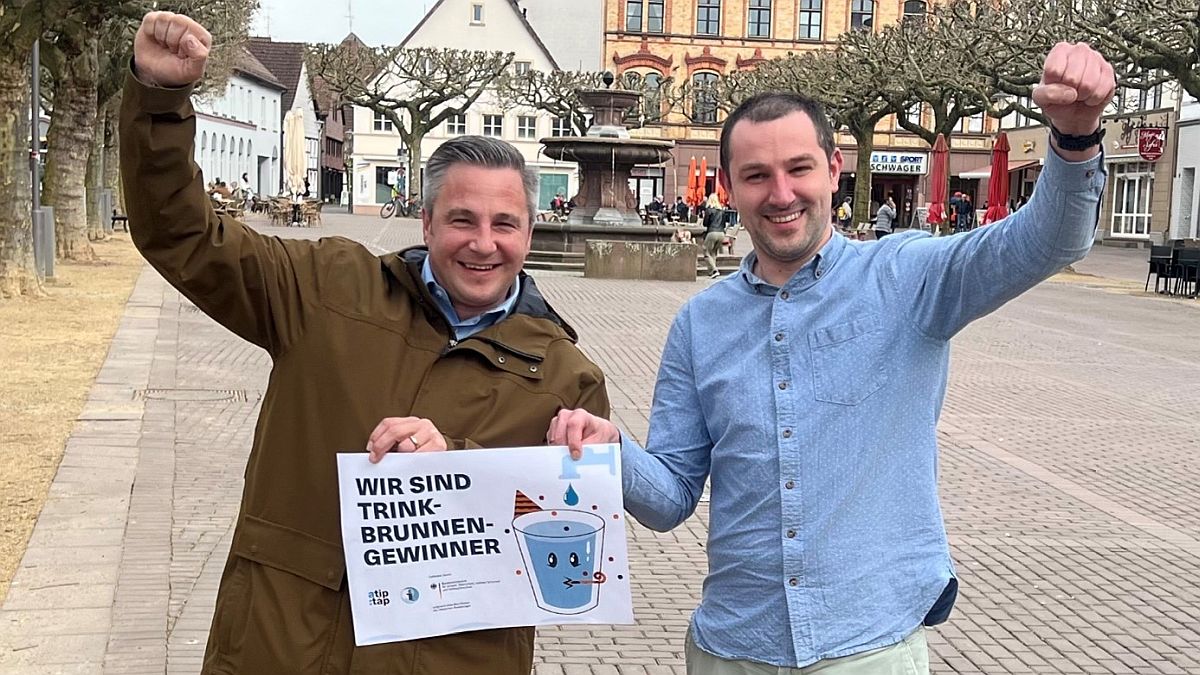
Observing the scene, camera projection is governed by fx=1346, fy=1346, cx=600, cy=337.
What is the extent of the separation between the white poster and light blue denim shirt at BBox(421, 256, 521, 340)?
275 millimetres

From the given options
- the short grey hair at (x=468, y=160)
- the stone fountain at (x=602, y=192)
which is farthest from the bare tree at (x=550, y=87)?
the short grey hair at (x=468, y=160)

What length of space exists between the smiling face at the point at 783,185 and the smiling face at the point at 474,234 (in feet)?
1.53

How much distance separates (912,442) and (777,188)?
22.1 inches

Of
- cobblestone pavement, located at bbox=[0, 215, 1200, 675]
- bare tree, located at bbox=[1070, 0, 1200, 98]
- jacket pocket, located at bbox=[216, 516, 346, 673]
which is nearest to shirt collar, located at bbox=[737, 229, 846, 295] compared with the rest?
jacket pocket, located at bbox=[216, 516, 346, 673]

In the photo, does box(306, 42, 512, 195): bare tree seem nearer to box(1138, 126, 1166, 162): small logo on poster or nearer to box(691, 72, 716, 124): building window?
box(691, 72, 716, 124): building window

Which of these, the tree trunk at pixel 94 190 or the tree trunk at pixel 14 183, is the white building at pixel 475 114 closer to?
the tree trunk at pixel 94 190

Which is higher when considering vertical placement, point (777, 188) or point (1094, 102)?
point (1094, 102)

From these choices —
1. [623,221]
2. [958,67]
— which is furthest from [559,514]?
[958,67]

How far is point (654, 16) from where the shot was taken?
7512 centimetres

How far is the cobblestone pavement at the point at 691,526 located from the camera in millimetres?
5477

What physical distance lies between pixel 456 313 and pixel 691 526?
17.1 feet

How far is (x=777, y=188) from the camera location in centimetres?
261

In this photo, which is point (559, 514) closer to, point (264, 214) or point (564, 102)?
point (264, 214)

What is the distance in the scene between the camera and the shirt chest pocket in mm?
2596
